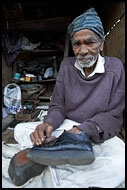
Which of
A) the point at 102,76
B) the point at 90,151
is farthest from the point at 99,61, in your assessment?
the point at 90,151

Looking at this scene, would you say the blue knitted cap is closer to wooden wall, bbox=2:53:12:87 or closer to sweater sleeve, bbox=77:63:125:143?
sweater sleeve, bbox=77:63:125:143

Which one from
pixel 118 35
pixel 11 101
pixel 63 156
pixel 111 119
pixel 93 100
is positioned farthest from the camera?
pixel 11 101

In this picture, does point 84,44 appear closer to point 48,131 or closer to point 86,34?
point 86,34

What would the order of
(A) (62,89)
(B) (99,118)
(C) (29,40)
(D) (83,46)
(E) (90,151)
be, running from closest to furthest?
(E) (90,151) → (B) (99,118) → (D) (83,46) → (A) (62,89) → (C) (29,40)

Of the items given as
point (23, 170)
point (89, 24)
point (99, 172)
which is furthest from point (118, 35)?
point (23, 170)

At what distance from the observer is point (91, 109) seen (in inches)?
56.1

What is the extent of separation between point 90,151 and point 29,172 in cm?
53

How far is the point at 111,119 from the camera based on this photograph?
131 cm

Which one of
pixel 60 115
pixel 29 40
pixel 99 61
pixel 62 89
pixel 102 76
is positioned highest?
pixel 29 40

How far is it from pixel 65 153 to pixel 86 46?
36.7 inches

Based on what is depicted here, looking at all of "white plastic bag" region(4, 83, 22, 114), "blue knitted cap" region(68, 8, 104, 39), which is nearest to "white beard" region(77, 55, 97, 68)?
"blue knitted cap" region(68, 8, 104, 39)

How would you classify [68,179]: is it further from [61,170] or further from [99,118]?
[99,118]

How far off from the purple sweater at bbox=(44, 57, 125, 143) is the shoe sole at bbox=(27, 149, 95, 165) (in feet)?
0.93

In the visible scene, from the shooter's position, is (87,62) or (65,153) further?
(87,62)
